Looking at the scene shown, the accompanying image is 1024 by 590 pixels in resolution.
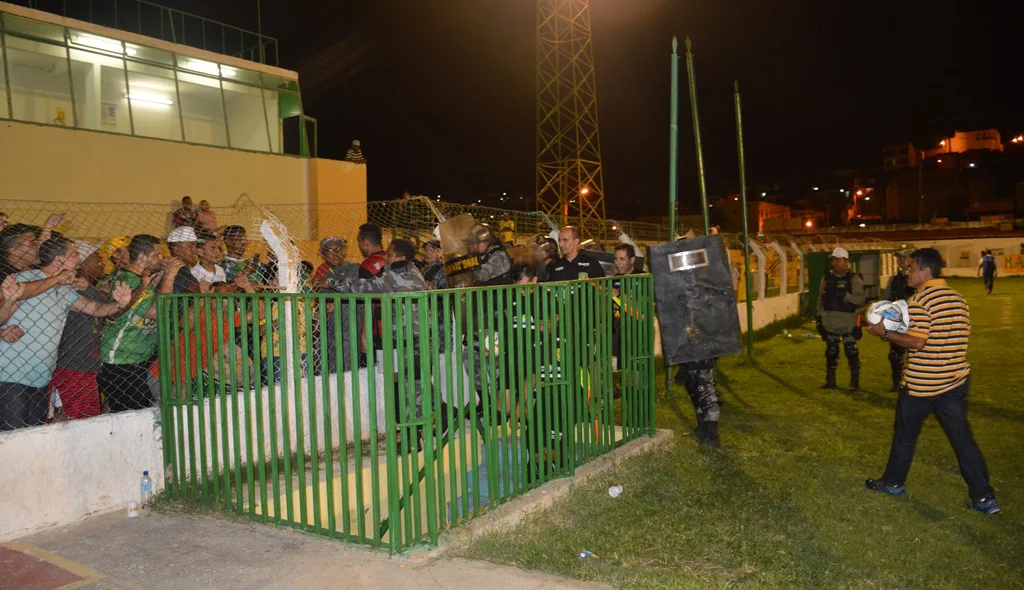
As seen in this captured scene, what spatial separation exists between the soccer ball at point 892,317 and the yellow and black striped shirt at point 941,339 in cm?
5

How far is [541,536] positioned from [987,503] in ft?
9.70

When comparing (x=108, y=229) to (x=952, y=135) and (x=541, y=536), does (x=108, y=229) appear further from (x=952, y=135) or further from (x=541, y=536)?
(x=952, y=135)

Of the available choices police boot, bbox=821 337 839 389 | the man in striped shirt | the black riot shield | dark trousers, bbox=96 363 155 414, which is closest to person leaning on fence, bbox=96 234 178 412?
dark trousers, bbox=96 363 155 414

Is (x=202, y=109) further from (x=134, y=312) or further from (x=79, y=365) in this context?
(x=79, y=365)

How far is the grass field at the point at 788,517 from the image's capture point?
388 cm

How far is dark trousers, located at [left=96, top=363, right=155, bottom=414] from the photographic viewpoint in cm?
512

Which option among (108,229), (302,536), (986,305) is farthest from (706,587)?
(986,305)

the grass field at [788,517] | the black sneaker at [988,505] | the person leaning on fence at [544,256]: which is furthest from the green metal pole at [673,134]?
the black sneaker at [988,505]

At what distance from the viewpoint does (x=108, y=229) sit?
41.0 feet

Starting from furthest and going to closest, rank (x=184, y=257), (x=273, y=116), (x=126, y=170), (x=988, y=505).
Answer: (x=273, y=116) < (x=126, y=170) < (x=184, y=257) < (x=988, y=505)

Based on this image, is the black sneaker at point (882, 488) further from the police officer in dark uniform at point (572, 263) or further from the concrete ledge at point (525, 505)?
the police officer in dark uniform at point (572, 263)

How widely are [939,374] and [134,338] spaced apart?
5468 millimetres

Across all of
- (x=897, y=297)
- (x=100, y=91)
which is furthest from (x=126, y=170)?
(x=897, y=297)

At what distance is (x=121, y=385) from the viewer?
203 inches
